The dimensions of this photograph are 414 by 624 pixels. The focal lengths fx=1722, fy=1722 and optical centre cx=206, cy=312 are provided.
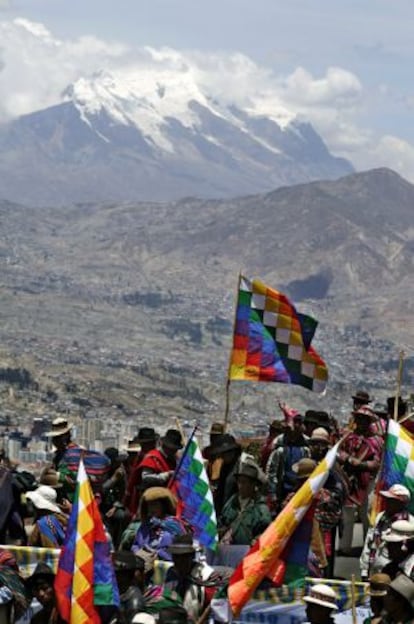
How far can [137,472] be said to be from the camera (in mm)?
18469

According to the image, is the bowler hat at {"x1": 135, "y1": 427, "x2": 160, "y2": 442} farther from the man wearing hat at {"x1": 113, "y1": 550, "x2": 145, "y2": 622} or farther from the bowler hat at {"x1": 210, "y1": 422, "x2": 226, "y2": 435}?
the man wearing hat at {"x1": 113, "y1": 550, "x2": 145, "y2": 622}

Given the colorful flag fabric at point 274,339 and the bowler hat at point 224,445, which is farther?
the colorful flag fabric at point 274,339

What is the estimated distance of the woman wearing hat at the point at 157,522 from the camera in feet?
47.3

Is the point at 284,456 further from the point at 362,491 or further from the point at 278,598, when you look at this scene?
the point at 278,598

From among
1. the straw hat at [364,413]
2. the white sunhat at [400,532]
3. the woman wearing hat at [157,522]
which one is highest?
the straw hat at [364,413]

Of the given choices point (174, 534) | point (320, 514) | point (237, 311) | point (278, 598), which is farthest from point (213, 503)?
point (237, 311)

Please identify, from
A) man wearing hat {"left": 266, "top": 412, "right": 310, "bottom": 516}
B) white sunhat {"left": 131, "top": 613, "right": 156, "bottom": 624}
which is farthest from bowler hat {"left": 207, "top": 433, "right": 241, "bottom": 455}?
white sunhat {"left": 131, "top": 613, "right": 156, "bottom": 624}

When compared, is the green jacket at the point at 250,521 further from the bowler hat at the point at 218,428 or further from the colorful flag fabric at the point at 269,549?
the bowler hat at the point at 218,428

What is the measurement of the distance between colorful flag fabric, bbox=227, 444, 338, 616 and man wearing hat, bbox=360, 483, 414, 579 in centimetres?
145

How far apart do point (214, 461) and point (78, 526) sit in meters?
4.84

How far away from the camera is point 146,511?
47.9 feet

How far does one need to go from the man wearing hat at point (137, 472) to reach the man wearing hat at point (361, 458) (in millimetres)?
2183

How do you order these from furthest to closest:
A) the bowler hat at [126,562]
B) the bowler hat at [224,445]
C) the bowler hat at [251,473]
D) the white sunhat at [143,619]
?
→ the bowler hat at [224,445] < the bowler hat at [251,473] < the bowler hat at [126,562] < the white sunhat at [143,619]

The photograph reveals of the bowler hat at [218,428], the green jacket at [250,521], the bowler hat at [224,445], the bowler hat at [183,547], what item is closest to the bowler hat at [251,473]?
the green jacket at [250,521]
